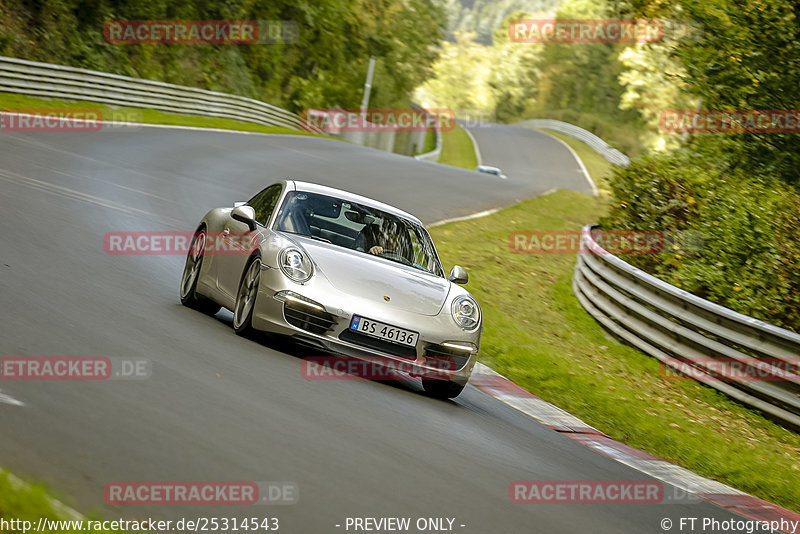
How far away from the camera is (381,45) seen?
72.6 meters

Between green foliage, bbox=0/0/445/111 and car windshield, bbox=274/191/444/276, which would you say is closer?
car windshield, bbox=274/191/444/276

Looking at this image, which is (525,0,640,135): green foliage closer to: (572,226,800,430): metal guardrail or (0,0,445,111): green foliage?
(0,0,445,111): green foliage

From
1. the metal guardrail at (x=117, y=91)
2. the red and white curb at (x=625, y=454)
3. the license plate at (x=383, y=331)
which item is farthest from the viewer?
the metal guardrail at (x=117, y=91)

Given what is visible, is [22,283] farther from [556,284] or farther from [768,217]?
[556,284]

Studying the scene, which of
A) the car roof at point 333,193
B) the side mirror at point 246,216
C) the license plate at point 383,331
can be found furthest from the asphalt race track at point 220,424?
the car roof at point 333,193

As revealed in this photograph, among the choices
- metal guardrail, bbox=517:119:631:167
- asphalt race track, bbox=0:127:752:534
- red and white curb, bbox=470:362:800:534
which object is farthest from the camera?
metal guardrail, bbox=517:119:631:167

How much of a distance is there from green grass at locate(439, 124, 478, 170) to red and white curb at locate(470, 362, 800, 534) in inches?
2032

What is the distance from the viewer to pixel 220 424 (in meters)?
5.81

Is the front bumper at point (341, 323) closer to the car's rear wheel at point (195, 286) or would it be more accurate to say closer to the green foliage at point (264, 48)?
the car's rear wheel at point (195, 286)

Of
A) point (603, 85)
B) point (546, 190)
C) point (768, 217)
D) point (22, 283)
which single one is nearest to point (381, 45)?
point (546, 190)

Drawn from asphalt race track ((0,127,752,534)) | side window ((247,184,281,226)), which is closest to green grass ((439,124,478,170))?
asphalt race track ((0,127,752,534))

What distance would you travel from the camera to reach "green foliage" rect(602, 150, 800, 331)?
12469mm

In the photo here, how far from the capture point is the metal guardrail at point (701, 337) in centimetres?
1107

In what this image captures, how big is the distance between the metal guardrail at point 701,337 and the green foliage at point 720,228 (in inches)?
24.0
